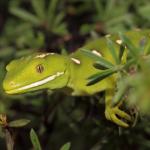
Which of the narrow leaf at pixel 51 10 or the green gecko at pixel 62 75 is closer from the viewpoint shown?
the green gecko at pixel 62 75

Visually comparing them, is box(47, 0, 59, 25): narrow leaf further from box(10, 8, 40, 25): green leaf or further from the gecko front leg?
the gecko front leg

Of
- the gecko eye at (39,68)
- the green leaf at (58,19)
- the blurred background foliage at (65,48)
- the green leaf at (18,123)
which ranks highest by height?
the green leaf at (18,123)

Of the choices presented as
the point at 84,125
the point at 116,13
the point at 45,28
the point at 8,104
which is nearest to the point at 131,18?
the point at 116,13

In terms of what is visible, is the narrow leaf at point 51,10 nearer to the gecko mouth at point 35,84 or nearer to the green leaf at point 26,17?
the green leaf at point 26,17

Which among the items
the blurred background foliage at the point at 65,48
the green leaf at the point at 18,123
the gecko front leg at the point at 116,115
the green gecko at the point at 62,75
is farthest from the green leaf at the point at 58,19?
the green leaf at the point at 18,123

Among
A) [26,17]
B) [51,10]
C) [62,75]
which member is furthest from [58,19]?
[62,75]

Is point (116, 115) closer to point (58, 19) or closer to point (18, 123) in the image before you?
point (18, 123)

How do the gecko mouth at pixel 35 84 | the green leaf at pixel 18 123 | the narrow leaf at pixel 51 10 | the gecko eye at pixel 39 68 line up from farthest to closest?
1. the narrow leaf at pixel 51 10
2. the gecko eye at pixel 39 68
3. the gecko mouth at pixel 35 84
4. the green leaf at pixel 18 123
